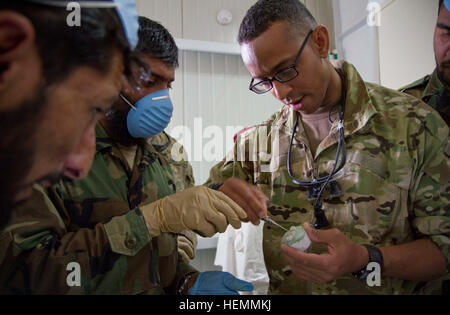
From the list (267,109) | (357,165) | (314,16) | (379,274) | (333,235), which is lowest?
(379,274)

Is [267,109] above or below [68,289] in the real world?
above

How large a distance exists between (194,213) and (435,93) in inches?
34.7

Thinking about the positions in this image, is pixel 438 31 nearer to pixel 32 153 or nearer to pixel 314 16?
pixel 314 16

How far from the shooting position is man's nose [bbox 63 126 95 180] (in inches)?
13.9

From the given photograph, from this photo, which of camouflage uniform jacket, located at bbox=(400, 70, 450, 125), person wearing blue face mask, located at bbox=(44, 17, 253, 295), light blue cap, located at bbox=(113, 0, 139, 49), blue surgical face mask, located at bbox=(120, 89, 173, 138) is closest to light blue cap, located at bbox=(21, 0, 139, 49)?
light blue cap, located at bbox=(113, 0, 139, 49)

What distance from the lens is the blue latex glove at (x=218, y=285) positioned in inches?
28.4

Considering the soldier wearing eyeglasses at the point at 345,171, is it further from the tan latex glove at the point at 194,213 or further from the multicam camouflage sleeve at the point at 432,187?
the tan latex glove at the point at 194,213

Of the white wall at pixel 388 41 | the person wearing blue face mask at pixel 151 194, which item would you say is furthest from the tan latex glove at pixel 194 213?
the white wall at pixel 388 41

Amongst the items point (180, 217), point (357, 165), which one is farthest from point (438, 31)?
point (180, 217)

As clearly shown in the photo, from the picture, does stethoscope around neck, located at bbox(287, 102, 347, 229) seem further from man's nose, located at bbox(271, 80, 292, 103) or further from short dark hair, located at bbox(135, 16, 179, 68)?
short dark hair, located at bbox(135, 16, 179, 68)

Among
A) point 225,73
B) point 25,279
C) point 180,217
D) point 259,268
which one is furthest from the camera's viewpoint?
point 225,73

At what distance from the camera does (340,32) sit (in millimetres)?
1146

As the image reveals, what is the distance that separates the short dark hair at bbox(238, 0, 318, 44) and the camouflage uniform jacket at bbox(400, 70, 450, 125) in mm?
452

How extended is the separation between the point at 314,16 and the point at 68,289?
1.02 meters
